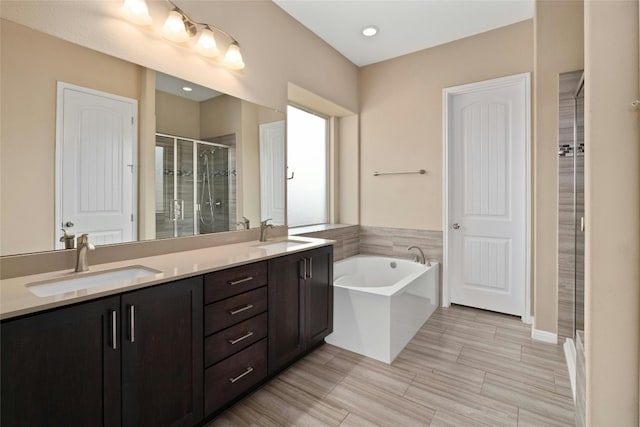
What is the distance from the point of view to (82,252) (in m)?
1.41

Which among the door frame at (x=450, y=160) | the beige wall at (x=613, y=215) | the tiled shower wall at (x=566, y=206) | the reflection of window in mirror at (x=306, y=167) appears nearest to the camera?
the beige wall at (x=613, y=215)

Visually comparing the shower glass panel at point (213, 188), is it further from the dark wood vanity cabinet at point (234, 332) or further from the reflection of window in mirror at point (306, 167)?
the reflection of window in mirror at point (306, 167)

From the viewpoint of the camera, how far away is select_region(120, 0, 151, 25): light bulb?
5.28ft

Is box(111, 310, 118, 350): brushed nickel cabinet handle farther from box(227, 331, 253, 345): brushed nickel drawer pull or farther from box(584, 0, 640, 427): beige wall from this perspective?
box(584, 0, 640, 427): beige wall

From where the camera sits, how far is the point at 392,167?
3.59m

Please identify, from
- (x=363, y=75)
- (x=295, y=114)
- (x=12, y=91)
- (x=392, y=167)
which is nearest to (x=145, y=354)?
(x=12, y=91)

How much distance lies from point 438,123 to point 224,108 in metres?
2.25

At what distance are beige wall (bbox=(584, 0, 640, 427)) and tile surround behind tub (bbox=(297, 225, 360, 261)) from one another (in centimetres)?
228

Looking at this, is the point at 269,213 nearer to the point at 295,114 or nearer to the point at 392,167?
the point at 295,114

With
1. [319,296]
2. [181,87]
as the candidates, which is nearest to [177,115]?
[181,87]

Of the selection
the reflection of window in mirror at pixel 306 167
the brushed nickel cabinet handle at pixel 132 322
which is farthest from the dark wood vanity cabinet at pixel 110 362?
the reflection of window in mirror at pixel 306 167

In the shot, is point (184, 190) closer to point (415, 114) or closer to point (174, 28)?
point (174, 28)

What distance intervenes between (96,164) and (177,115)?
0.59m

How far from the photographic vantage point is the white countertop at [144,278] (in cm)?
99
